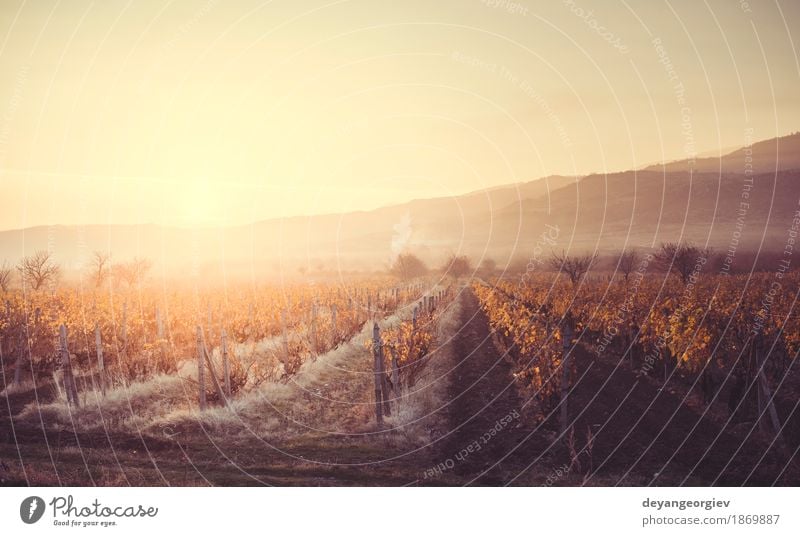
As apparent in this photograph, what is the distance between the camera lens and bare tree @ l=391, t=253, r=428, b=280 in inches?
973

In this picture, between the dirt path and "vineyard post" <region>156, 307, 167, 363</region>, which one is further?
"vineyard post" <region>156, 307, 167, 363</region>

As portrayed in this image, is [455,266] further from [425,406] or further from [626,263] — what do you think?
[425,406]

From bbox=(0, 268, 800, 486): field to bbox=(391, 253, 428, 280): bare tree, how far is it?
790 cm

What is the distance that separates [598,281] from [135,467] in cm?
1979

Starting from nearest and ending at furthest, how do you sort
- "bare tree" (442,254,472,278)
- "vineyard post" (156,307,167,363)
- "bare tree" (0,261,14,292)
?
"bare tree" (0,261,14,292)
"vineyard post" (156,307,167,363)
"bare tree" (442,254,472,278)

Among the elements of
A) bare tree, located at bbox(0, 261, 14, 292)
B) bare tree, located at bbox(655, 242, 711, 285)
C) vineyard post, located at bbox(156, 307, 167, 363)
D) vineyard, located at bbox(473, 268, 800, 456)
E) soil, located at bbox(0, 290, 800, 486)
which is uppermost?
bare tree, located at bbox(0, 261, 14, 292)

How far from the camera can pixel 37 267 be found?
1223 cm

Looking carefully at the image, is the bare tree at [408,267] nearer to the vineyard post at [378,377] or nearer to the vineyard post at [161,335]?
the vineyard post at [161,335]

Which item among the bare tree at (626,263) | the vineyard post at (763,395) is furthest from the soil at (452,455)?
the bare tree at (626,263)

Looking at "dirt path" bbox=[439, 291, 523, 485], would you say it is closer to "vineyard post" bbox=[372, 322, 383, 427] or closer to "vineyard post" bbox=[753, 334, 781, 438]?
"vineyard post" bbox=[372, 322, 383, 427]

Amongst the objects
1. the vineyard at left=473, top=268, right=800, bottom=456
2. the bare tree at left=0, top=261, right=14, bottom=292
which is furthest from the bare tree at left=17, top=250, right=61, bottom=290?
the vineyard at left=473, top=268, right=800, bottom=456

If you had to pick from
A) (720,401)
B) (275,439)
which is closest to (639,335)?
(720,401)

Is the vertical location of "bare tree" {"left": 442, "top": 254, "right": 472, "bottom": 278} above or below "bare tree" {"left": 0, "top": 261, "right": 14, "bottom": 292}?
below
